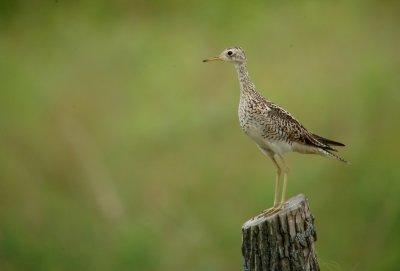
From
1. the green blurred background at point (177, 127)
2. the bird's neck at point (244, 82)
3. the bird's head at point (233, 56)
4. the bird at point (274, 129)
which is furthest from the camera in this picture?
the green blurred background at point (177, 127)

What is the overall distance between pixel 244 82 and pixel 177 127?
672 centimetres

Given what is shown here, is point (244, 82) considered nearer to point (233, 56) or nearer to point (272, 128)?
point (233, 56)

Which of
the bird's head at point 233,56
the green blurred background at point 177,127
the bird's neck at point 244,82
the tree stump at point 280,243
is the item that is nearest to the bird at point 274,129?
the bird's neck at point 244,82

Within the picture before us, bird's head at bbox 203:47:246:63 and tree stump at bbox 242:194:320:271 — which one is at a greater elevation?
bird's head at bbox 203:47:246:63

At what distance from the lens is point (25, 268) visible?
45.6 ft

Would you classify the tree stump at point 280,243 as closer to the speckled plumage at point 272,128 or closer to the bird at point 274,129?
the bird at point 274,129

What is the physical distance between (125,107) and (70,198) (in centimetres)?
233

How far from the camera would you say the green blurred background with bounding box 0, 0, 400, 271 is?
45.2 ft

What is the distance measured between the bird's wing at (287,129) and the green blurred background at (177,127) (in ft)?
12.9

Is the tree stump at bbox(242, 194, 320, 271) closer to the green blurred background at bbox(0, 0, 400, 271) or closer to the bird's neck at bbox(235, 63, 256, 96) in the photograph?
the bird's neck at bbox(235, 63, 256, 96)

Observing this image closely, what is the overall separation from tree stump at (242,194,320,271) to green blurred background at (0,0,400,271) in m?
5.19

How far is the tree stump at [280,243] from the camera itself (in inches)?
293

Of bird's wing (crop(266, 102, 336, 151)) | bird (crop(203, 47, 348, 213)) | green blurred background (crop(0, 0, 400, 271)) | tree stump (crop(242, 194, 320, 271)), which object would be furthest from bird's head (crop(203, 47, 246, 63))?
green blurred background (crop(0, 0, 400, 271))

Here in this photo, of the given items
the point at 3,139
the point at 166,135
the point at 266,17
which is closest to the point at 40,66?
the point at 3,139
